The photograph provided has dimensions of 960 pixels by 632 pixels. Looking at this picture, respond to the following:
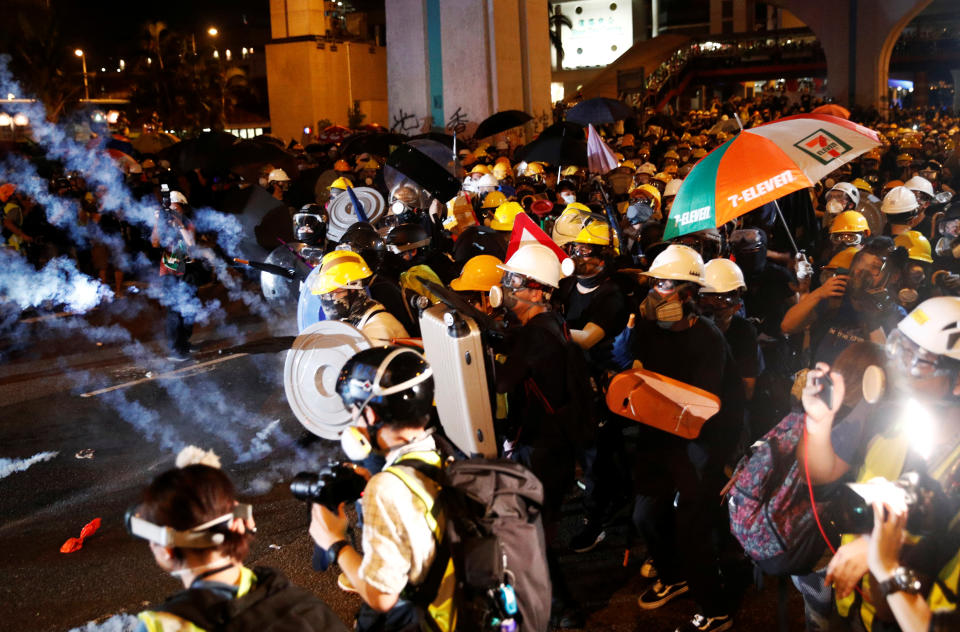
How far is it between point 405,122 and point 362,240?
21.0 metres

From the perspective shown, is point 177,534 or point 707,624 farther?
point 707,624

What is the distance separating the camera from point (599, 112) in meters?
13.6

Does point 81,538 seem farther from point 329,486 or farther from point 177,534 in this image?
point 177,534

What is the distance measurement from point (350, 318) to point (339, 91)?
40.0m

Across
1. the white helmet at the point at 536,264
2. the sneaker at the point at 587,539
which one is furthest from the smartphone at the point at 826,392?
the sneaker at the point at 587,539

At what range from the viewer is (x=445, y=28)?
26.6 m

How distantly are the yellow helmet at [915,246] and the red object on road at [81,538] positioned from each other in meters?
6.74

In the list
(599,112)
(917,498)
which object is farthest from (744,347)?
(599,112)

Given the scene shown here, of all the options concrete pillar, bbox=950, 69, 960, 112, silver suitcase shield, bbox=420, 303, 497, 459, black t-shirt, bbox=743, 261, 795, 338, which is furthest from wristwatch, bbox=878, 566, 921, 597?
concrete pillar, bbox=950, 69, 960, 112

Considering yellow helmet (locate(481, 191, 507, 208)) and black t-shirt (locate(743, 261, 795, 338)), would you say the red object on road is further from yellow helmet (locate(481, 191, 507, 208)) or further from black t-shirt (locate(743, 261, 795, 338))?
yellow helmet (locate(481, 191, 507, 208))

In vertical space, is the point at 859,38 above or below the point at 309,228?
above

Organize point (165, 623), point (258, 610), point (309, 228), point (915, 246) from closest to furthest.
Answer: point (165, 623) → point (258, 610) → point (915, 246) → point (309, 228)

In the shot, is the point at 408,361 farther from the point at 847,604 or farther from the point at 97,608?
the point at 97,608

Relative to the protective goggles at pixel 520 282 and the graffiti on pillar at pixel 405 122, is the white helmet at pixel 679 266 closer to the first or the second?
the protective goggles at pixel 520 282
